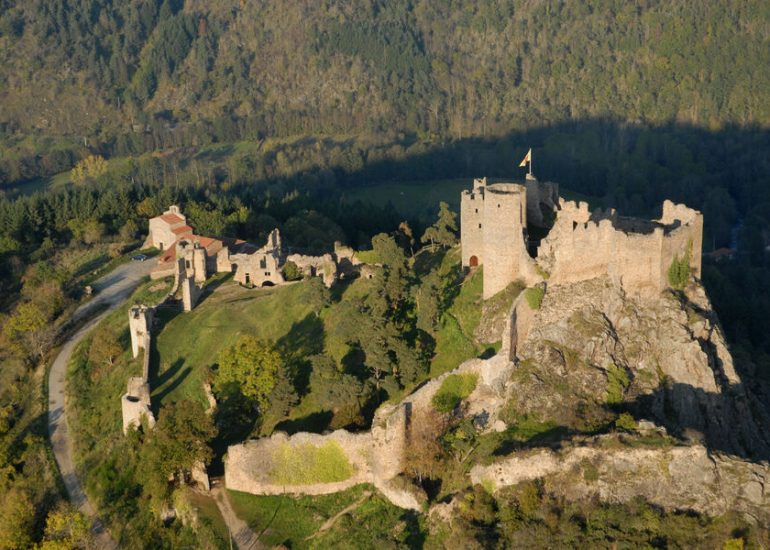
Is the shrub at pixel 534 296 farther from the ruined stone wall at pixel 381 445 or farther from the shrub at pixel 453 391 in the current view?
the shrub at pixel 453 391

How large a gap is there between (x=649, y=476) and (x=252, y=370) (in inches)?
892

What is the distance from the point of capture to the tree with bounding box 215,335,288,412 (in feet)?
195

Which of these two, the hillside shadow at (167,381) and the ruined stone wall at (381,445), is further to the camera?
the hillside shadow at (167,381)

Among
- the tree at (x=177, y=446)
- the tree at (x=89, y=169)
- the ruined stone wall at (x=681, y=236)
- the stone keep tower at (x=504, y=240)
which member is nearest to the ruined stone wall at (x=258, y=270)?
the tree at (x=177, y=446)

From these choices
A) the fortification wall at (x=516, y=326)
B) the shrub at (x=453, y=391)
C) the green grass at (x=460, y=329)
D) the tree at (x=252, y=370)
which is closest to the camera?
the shrub at (x=453, y=391)

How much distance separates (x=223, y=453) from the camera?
191ft

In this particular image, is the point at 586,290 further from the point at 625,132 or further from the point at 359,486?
the point at 625,132

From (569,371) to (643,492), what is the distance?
27.9 feet

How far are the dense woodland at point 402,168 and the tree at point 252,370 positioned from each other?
238cm

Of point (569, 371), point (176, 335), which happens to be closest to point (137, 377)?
point (176, 335)

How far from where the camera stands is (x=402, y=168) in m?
154

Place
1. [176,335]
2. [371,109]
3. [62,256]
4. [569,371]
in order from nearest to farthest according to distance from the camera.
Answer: [569,371], [176,335], [62,256], [371,109]

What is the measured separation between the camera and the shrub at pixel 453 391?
54344 millimetres

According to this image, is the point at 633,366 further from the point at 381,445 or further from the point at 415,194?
the point at 415,194
